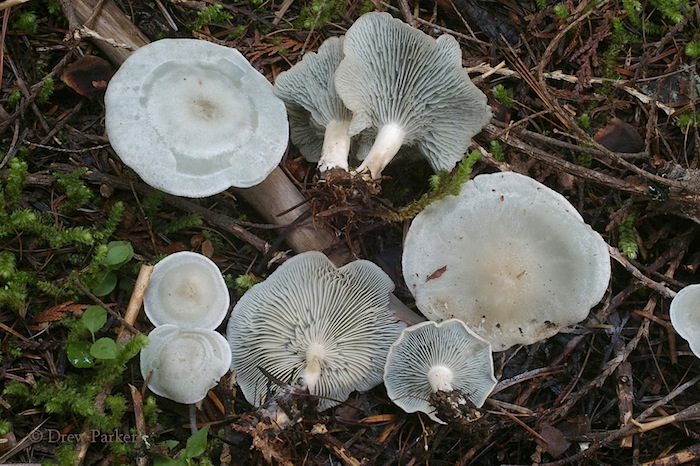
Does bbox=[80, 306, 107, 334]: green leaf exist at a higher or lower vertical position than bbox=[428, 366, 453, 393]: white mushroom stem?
higher

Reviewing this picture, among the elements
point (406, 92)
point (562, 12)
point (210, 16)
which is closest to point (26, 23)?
point (210, 16)

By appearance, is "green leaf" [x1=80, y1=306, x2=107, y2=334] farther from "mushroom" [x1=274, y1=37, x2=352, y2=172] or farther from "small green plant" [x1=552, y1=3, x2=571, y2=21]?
"small green plant" [x1=552, y1=3, x2=571, y2=21]

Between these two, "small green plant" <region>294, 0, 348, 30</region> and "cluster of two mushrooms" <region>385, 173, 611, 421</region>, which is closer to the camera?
"cluster of two mushrooms" <region>385, 173, 611, 421</region>

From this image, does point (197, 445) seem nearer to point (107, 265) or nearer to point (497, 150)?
point (107, 265)

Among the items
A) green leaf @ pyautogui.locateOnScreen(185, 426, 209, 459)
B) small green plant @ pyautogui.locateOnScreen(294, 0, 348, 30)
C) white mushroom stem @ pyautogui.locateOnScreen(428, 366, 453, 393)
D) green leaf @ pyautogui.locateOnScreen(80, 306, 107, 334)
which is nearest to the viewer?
green leaf @ pyautogui.locateOnScreen(185, 426, 209, 459)

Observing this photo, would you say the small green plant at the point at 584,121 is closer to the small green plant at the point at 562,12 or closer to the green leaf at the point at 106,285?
the small green plant at the point at 562,12

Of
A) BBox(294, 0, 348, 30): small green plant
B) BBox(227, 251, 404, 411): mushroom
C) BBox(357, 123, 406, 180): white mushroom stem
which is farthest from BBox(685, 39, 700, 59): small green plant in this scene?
BBox(227, 251, 404, 411): mushroom
